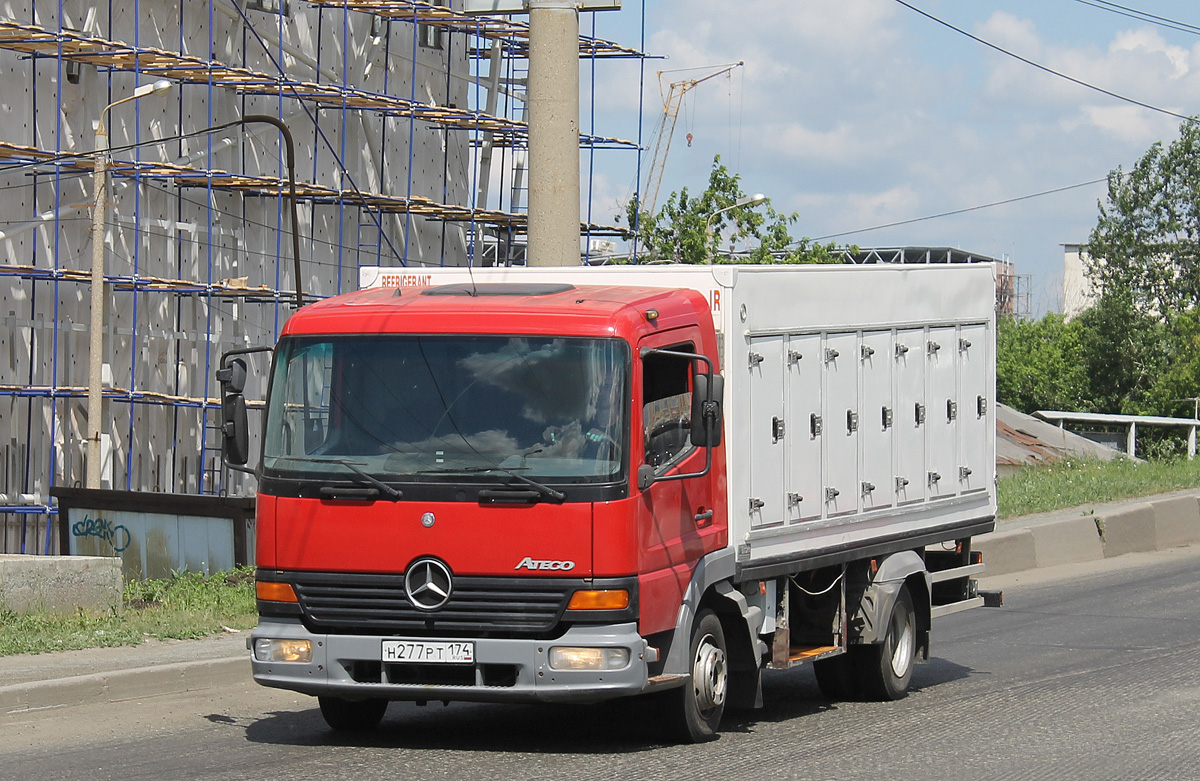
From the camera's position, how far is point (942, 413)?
11.9m

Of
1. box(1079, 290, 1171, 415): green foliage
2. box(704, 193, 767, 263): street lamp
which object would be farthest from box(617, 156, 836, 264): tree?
box(1079, 290, 1171, 415): green foliage

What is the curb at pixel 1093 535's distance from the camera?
19470 mm

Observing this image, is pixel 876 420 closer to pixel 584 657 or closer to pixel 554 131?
pixel 584 657

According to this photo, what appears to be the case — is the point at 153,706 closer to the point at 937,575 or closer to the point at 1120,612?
the point at 937,575

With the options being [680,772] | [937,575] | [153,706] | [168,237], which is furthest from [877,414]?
[168,237]

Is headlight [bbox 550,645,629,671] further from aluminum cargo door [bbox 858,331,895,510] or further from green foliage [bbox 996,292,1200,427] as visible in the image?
green foliage [bbox 996,292,1200,427]

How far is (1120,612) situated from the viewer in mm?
15859

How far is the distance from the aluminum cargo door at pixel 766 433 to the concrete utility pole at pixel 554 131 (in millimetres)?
5734

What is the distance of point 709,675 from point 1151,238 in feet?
251

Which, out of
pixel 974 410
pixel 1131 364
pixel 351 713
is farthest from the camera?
pixel 1131 364

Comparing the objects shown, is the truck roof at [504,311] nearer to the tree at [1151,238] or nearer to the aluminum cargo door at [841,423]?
the aluminum cargo door at [841,423]

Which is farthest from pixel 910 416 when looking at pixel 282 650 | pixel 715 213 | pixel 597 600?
pixel 715 213

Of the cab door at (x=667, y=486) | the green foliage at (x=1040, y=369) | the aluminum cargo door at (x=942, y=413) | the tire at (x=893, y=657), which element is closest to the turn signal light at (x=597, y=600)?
the cab door at (x=667, y=486)

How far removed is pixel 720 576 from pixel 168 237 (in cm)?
2536
